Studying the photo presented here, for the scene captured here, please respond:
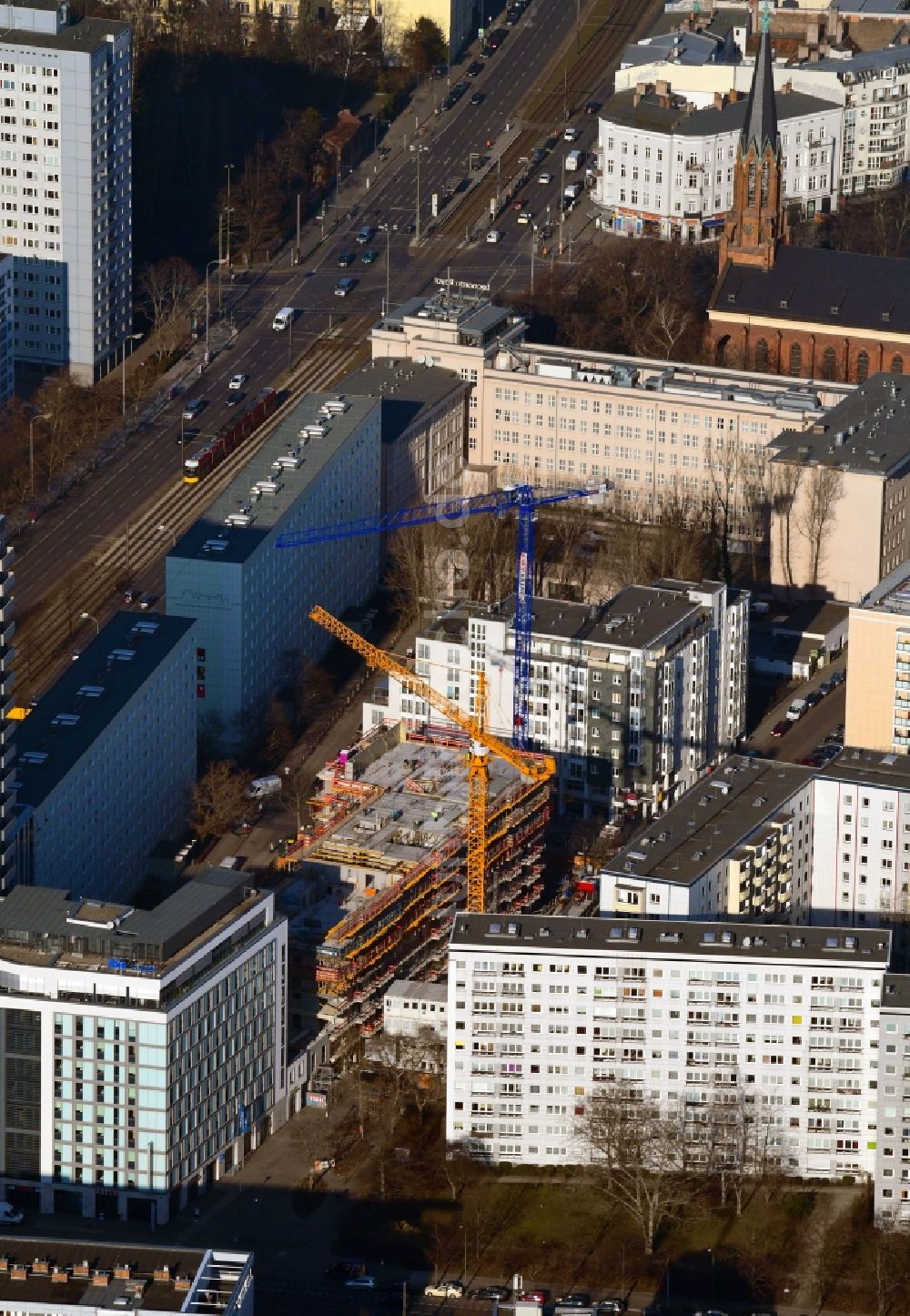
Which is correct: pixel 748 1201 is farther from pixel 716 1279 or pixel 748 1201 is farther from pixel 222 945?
pixel 222 945

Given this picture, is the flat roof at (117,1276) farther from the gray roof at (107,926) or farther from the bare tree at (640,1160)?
the bare tree at (640,1160)

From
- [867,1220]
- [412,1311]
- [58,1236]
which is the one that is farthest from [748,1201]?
[58,1236]

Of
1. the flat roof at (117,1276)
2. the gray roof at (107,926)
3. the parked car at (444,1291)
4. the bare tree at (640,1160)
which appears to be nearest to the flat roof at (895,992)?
the bare tree at (640,1160)

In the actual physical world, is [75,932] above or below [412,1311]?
above

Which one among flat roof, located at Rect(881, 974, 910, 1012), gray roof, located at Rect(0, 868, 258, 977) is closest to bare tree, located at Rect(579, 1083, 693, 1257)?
flat roof, located at Rect(881, 974, 910, 1012)

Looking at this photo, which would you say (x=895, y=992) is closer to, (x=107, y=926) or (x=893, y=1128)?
(x=893, y=1128)

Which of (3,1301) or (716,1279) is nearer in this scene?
(3,1301)
